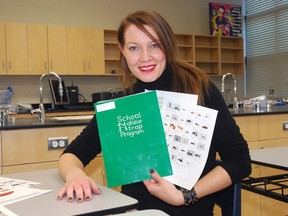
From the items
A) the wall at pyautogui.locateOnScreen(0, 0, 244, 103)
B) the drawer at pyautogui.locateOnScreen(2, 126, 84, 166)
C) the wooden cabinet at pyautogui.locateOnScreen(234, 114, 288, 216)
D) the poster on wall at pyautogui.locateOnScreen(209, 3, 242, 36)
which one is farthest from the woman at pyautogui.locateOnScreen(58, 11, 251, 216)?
the poster on wall at pyautogui.locateOnScreen(209, 3, 242, 36)

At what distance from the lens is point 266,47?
22.6ft

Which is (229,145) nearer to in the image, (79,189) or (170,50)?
(170,50)

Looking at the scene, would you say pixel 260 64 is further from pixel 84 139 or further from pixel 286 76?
pixel 84 139

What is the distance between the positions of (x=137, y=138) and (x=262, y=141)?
2502 mm

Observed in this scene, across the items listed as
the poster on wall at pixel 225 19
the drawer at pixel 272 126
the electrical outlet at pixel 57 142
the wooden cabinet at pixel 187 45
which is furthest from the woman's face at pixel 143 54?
the poster on wall at pixel 225 19

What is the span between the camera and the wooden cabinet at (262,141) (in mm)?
3089

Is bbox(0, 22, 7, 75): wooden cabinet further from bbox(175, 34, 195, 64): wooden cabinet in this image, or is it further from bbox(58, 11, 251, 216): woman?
bbox(58, 11, 251, 216): woman

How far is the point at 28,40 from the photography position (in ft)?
17.3

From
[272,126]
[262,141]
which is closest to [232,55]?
[272,126]

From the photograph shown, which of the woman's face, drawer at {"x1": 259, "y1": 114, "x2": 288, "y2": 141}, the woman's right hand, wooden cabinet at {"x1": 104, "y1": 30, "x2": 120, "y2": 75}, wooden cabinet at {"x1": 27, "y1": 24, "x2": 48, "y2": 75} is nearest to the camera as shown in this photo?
the woman's right hand

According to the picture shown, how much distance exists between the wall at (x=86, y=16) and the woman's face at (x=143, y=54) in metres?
4.69

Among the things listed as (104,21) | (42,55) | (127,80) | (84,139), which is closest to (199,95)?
(127,80)

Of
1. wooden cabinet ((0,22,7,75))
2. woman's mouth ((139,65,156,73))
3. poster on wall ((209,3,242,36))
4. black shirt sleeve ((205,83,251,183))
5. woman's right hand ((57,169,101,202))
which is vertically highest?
poster on wall ((209,3,242,36))

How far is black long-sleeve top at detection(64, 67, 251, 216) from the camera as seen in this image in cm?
121
